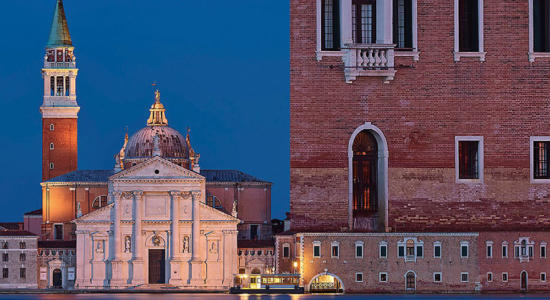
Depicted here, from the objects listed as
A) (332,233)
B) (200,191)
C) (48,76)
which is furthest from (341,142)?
(48,76)

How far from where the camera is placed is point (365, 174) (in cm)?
6153

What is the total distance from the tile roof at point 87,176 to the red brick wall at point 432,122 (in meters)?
37.5

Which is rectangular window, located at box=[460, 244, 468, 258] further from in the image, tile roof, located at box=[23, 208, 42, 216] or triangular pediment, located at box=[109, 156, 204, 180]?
tile roof, located at box=[23, 208, 42, 216]

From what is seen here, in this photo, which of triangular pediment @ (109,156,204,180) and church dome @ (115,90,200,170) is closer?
triangular pediment @ (109,156,204,180)

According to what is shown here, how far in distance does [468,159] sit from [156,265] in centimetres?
2701

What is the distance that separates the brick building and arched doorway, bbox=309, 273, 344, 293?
130 millimetres

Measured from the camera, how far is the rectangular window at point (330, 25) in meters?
60.1

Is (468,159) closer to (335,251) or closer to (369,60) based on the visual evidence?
(369,60)

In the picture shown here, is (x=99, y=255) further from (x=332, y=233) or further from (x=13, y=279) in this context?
(x=332, y=233)

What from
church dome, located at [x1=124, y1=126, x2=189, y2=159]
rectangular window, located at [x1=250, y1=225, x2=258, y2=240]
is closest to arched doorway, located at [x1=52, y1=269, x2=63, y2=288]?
church dome, located at [x1=124, y1=126, x2=189, y2=159]

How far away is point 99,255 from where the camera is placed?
8269 cm

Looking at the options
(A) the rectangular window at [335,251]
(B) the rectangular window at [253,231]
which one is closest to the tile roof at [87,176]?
(B) the rectangular window at [253,231]

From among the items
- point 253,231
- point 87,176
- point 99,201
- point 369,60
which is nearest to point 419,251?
point 369,60

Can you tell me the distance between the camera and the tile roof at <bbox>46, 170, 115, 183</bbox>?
313ft
